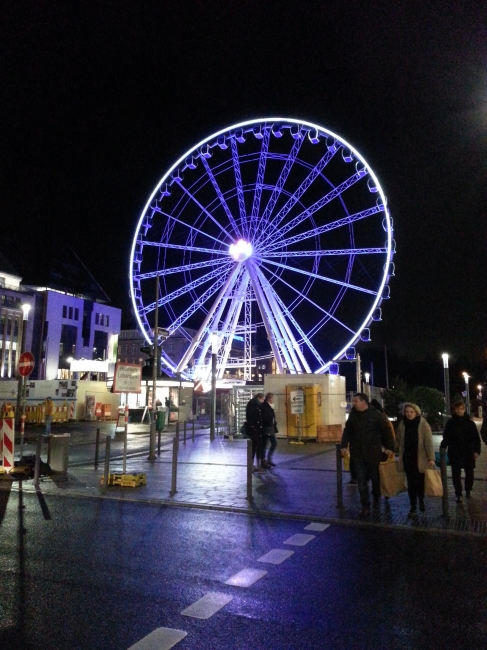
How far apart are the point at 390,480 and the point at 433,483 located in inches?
23.9

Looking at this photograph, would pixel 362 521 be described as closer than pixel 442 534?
No

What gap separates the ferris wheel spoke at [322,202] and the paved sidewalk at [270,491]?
13.3 metres

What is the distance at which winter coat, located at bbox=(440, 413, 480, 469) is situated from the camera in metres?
9.04

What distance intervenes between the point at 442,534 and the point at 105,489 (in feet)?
19.7

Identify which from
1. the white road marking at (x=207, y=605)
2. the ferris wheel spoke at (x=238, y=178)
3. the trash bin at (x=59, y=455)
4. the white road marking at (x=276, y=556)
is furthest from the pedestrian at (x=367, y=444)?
the ferris wheel spoke at (x=238, y=178)

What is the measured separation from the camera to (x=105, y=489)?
10.1m

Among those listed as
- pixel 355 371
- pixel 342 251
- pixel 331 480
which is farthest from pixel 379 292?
pixel 331 480

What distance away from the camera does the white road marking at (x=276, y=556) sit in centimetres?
587

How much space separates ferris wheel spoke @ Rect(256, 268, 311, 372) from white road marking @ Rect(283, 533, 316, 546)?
1892 cm

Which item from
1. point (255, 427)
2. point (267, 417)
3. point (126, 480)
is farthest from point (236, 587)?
point (267, 417)

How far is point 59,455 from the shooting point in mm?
11750

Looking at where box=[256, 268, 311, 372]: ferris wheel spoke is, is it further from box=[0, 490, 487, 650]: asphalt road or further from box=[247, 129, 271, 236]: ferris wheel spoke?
box=[0, 490, 487, 650]: asphalt road

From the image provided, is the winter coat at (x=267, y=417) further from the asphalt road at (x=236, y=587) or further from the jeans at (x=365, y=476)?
the asphalt road at (x=236, y=587)

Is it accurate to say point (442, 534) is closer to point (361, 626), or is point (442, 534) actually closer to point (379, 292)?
point (361, 626)
